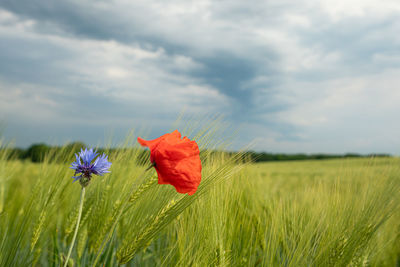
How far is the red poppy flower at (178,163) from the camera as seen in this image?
0.63m

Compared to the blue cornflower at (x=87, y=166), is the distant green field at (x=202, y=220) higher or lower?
lower

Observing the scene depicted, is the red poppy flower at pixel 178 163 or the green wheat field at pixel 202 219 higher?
the red poppy flower at pixel 178 163

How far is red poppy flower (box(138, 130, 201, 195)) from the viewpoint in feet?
2.05

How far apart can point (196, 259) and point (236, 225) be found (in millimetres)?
267

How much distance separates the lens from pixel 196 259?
2.64 feet

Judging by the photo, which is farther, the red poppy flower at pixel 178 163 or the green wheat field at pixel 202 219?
the green wheat field at pixel 202 219

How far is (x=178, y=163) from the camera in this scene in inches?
25.1

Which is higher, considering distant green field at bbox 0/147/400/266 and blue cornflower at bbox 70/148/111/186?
blue cornflower at bbox 70/148/111/186

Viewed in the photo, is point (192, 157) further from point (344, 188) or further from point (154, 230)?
point (344, 188)

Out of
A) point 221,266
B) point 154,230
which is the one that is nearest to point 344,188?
point 221,266

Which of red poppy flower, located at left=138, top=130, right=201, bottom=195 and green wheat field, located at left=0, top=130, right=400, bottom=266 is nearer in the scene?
red poppy flower, located at left=138, top=130, right=201, bottom=195

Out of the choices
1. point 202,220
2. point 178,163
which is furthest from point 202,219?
point 178,163

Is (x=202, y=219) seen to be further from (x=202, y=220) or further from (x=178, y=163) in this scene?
(x=178, y=163)

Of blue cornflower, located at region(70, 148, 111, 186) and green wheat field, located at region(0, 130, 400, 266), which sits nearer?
blue cornflower, located at region(70, 148, 111, 186)
